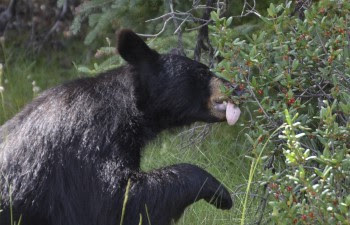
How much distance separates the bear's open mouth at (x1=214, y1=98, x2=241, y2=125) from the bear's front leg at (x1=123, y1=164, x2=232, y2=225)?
331mm

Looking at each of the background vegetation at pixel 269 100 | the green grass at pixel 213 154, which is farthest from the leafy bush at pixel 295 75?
the green grass at pixel 213 154

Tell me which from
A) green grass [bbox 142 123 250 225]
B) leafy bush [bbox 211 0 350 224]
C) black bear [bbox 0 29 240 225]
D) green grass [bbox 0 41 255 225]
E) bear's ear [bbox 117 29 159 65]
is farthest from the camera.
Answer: green grass [bbox 142 123 250 225]

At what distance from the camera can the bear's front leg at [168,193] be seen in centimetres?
468

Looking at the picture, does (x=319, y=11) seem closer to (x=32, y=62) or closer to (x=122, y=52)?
(x=122, y=52)

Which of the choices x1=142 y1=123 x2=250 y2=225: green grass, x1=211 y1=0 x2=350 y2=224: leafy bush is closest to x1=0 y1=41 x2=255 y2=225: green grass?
x1=142 y1=123 x2=250 y2=225: green grass

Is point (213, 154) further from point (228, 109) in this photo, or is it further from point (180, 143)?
point (228, 109)

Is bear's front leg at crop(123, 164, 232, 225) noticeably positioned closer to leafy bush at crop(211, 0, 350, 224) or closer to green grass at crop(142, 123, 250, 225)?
leafy bush at crop(211, 0, 350, 224)

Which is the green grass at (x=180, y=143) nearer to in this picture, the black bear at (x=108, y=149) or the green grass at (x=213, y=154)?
the green grass at (x=213, y=154)

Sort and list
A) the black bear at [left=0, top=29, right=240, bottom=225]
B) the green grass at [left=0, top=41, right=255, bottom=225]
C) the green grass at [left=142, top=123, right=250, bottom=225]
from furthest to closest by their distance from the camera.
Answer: the green grass at [left=142, top=123, right=250, bottom=225] < the green grass at [left=0, top=41, right=255, bottom=225] < the black bear at [left=0, top=29, right=240, bottom=225]

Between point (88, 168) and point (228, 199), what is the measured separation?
30.8 inches

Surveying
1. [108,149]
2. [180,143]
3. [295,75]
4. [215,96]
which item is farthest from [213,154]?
[108,149]

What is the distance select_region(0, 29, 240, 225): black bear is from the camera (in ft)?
15.2

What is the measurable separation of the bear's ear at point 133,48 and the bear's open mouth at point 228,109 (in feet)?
1.45

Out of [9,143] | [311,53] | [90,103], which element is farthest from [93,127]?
[311,53]
